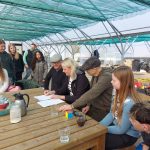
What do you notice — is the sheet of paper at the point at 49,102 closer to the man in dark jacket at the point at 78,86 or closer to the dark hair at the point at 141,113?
the man in dark jacket at the point at 78,86

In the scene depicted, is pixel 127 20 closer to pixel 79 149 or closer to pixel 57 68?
pixel 57 68

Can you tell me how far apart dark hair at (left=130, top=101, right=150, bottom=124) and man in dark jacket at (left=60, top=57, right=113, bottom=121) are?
0.85 m

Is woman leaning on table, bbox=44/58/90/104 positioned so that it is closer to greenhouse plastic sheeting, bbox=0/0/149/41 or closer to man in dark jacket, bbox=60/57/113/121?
man in dark jacket, bbox=60/57/113/121

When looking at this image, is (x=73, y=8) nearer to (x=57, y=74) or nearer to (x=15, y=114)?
(x=57, y=74)

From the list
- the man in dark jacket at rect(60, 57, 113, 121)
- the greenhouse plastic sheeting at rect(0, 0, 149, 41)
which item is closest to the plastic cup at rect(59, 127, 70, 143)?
the man in dark jacket at rect(60, 57, 113, 121)

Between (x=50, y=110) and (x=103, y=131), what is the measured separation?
29.5 inches

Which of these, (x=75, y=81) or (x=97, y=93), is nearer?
(x=97, y=93)

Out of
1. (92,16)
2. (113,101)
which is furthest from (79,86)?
(92,16)

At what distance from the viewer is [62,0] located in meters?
6.63

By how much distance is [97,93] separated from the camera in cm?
235

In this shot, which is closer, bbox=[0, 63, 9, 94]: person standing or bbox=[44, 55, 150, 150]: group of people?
bbox=[44, 55, 150, 150]: group of people

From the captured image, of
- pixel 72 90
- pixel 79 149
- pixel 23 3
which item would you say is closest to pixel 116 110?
pixel 79 149

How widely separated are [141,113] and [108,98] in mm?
1025

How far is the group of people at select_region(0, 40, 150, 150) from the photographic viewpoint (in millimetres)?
1569
